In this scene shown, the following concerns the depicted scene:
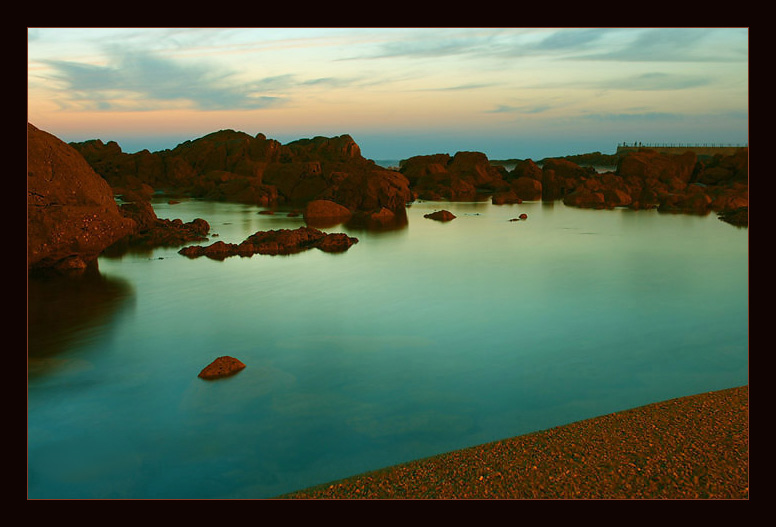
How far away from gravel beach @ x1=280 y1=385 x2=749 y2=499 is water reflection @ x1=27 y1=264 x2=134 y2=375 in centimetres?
491

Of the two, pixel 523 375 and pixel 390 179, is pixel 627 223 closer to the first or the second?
pixel 390 179

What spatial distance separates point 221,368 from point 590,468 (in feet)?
14.1

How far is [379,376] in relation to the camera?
22.5 ft

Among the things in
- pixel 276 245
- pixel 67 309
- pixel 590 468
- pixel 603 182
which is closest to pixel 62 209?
pixel 67 309

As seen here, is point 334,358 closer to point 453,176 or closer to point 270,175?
point 270,175

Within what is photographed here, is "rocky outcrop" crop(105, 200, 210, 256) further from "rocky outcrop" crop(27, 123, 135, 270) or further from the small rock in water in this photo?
the small rock in water

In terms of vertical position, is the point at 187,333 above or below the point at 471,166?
below

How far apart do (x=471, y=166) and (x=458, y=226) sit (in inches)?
779

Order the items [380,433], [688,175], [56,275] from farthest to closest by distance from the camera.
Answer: [688,175], [56,275], [380,433]

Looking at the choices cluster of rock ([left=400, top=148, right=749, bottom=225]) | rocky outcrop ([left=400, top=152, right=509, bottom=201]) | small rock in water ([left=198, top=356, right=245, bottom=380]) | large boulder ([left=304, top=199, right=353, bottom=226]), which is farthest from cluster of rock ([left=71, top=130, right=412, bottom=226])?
small rock in water ([left=198, top=356, right=245, bottom=380])

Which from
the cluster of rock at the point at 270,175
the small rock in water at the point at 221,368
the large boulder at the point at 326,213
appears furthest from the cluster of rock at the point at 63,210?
the cluster of rock at the point at 270,175

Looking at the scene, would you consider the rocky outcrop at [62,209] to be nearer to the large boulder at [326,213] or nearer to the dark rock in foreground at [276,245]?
the dark rock in foreground at [276,245]

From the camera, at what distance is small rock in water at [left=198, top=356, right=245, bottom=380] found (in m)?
6.79
